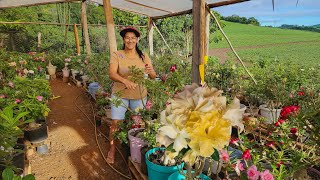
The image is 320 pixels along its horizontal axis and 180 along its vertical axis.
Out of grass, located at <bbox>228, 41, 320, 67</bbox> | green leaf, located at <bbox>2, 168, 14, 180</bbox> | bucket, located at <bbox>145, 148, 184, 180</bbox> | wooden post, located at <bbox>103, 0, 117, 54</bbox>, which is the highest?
wooden post, located at <bbox>103, 0, 117, 54</bbox>

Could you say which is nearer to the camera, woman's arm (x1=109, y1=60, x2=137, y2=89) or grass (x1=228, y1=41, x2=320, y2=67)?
woman's arm (x1=109, y1=60, x2=137, y2=89)

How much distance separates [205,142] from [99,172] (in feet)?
7.93

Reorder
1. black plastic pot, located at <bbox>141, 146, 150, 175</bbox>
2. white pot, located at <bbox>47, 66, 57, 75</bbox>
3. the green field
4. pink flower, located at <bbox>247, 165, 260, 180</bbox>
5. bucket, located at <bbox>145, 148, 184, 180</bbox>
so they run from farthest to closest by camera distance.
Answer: the green field
white pot, located at <bbox>47, 66, 57, 75</bbox>
black plastic pot, located at <bbox>141, 146, 150, 175</bbox>
bucket, located at <bbox>145, 148, 184, 180</bbox>
pink flower, located at <bbox>247, 165, 260, 180</bbox>

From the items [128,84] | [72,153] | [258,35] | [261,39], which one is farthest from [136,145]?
[258,35]

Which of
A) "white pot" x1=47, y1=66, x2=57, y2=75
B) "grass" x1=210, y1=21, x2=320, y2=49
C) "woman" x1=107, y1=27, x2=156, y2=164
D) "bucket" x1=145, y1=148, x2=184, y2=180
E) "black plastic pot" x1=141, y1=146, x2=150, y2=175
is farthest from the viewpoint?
"grass" x1=210, y1=21, x2=320, y2=49

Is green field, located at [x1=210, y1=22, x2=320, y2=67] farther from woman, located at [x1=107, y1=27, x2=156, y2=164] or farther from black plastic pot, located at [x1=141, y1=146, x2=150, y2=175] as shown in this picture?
black plastic pot, located at [x1=141, y1=146, x2=150, y2=175]

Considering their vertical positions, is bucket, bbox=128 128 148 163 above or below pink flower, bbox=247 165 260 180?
below

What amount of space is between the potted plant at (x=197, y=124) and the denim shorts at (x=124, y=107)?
1920mm

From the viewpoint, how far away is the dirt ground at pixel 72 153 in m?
2.93

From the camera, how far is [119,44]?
10.5 m

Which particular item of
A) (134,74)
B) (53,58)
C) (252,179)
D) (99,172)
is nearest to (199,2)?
(134,74)

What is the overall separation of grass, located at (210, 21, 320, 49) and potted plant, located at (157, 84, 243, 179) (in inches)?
456

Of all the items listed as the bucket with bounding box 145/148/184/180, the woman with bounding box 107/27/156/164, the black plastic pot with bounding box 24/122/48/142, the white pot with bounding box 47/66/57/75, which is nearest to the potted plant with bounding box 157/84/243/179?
the bucket with bounding box 145/148/184/180

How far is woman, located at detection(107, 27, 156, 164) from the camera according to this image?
8.81 ft
